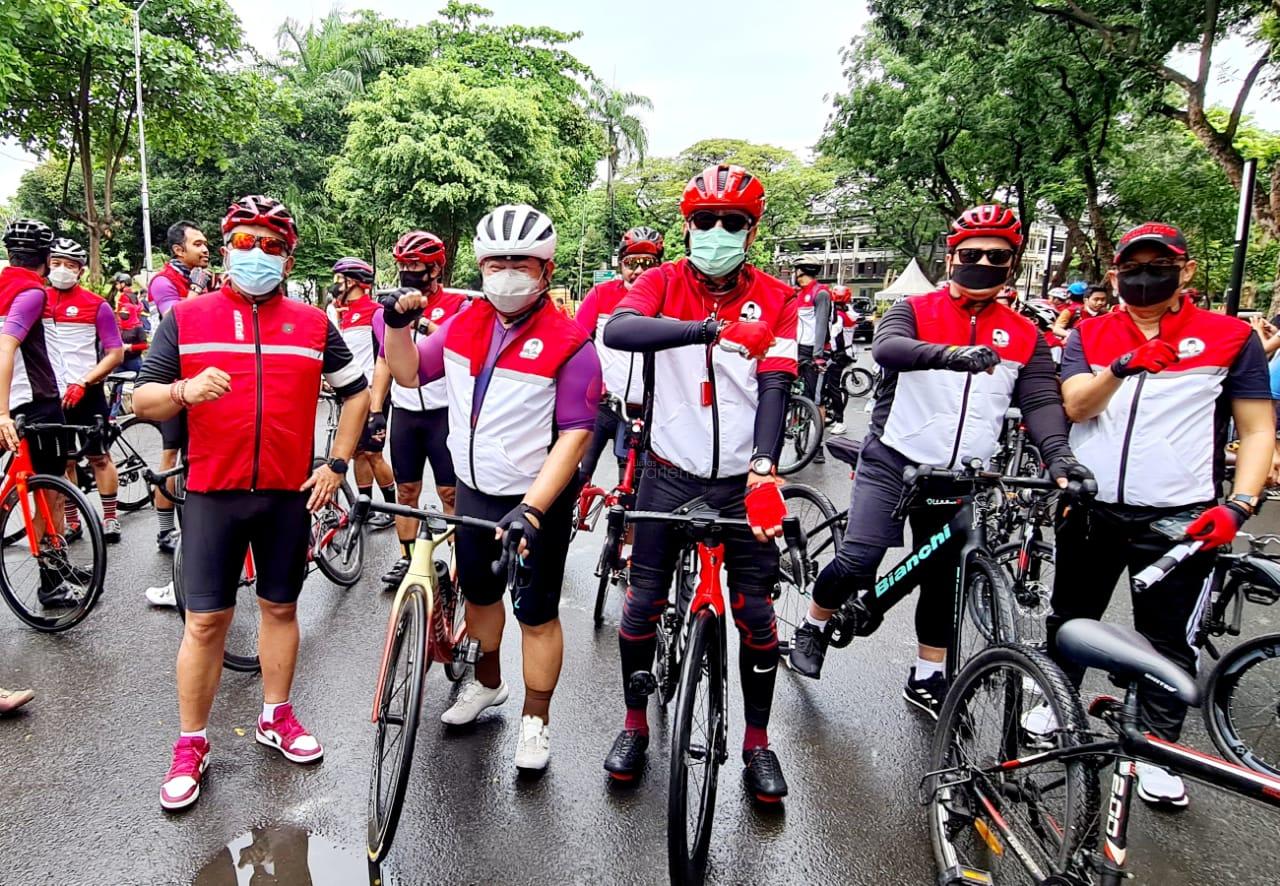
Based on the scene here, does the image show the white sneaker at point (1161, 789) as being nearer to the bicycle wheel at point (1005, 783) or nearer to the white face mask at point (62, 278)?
the bicycle wheel at point (1005, 783)

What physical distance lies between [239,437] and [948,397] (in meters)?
2.84

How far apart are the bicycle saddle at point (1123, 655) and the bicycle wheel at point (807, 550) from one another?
7.92 ft

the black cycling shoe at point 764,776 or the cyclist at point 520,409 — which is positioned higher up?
the cyclist at point 520,409

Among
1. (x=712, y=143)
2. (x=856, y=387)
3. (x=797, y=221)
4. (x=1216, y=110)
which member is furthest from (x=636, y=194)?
(x=856, y=387)

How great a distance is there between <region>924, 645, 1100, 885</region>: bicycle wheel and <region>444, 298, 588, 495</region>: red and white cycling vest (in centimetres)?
172

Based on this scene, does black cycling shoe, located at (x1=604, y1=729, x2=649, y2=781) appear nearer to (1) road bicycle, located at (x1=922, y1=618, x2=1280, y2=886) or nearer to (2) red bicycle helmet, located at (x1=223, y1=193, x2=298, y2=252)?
(1) road bicycle, located at (x1=922, y1=618, x2=1280, y2=886)

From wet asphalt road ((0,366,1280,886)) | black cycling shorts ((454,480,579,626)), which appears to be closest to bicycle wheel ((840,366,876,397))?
wet asphalt road ((0,366,1280,886))

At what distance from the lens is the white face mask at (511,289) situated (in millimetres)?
2906

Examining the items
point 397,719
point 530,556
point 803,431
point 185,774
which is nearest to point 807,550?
point 530,556

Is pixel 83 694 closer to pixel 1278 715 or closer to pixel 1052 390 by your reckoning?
pixel 1052 390

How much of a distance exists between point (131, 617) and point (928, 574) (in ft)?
14.6

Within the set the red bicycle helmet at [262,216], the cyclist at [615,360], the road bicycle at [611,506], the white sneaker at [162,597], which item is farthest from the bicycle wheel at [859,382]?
the red bicycle helmet at [262,216]

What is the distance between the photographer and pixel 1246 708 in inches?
134

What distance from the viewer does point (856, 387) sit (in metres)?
17.0
